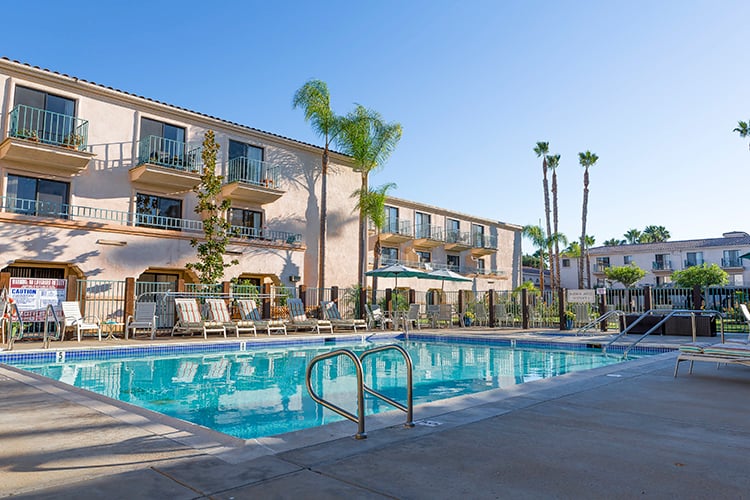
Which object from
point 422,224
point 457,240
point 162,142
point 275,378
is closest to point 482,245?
point 457,240

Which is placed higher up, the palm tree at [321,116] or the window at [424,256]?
the palm tree at [321,116]

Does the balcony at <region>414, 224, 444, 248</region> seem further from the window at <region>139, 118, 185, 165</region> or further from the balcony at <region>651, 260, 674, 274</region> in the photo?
the balcony at <region>651, 260, 674, 274</region>

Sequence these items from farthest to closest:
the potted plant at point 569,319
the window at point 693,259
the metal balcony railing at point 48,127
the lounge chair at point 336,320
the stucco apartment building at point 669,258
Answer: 1. the window at point 693,259
2. the stucco apartment building at point 669,258
3. the potted plant at point 569,319
4. the lounge chair at point 336,320
5. the metal balcony railing at point 48,127

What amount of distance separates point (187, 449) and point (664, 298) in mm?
19293

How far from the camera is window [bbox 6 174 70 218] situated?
15633mm

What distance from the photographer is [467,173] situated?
19.7 m

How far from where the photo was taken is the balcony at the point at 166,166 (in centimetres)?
1764

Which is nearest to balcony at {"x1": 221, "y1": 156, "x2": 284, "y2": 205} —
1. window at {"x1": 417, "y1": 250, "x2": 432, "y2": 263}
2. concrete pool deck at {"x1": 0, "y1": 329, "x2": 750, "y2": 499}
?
window at {"x1": 417, "y1": 250, "x2": 432, "y2": 263}

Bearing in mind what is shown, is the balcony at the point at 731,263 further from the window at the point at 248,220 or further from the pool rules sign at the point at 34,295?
the pool rules sign at the point at 34,295

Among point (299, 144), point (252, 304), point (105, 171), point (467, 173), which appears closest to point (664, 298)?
point (467, 173)

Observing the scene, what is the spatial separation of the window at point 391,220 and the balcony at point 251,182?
324 inches

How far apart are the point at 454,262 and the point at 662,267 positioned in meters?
25.5

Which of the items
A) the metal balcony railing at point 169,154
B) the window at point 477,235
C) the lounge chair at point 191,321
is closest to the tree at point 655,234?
the window at point 477,235

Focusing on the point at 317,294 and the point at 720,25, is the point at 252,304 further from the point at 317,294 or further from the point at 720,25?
the point at 720,25
